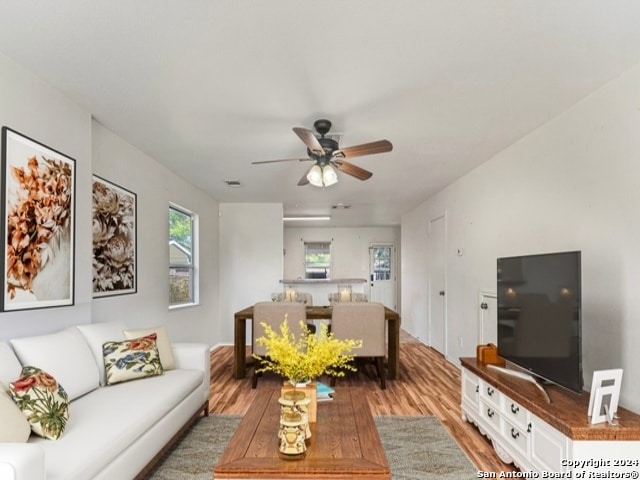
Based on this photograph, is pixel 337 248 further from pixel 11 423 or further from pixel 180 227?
pixel 11 423

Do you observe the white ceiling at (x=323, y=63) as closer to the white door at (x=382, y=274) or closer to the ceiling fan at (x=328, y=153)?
the ceiling fan at (x=328, y=153)

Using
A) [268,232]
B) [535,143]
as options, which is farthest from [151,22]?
[268,232]

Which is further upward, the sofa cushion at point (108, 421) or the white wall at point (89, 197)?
the white wall at point (89, 197)

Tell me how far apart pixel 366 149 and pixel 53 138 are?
2.11 m

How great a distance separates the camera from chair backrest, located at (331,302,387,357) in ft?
14.8

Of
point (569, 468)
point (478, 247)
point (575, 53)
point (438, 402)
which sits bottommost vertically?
point (438, 402)

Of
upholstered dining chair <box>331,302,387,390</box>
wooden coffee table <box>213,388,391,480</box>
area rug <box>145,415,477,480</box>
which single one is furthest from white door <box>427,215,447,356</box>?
wooden coffee table <box>213,388,391,480</box>

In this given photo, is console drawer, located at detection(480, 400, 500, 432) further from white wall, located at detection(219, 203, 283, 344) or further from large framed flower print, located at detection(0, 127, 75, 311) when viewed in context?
white wall, located at detection(219, 203, 283, 344)

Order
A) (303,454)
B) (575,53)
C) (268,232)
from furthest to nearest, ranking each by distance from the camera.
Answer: (268,232), (575,53), (303,454)

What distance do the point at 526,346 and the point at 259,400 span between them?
5.86 ft

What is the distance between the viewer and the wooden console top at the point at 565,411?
6.48 ft

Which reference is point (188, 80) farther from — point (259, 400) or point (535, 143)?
point (535, 143)

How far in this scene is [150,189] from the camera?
4.38 meters

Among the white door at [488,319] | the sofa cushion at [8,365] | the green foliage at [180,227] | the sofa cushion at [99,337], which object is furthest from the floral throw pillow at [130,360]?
the white door at [488,319]
